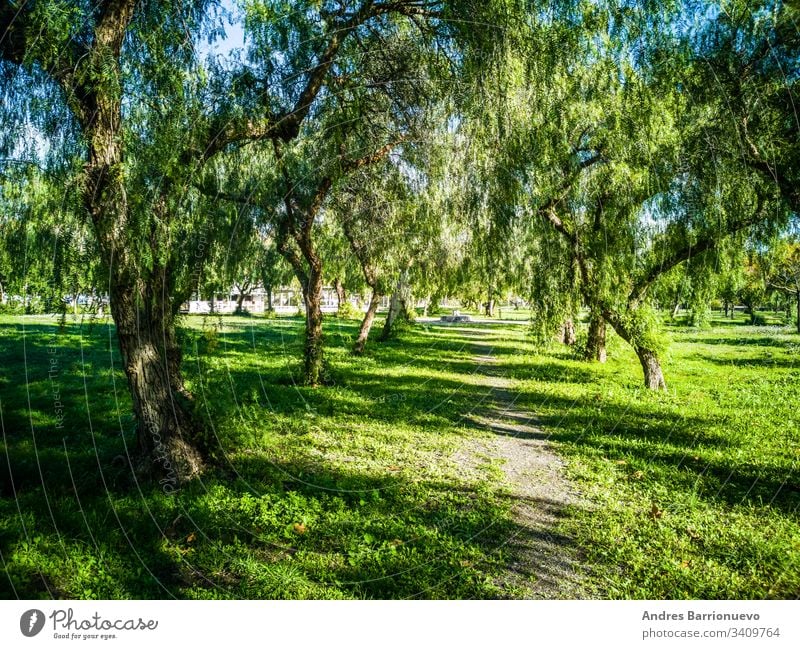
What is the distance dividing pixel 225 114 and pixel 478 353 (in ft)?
35.8

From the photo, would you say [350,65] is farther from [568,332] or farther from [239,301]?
[568,332]

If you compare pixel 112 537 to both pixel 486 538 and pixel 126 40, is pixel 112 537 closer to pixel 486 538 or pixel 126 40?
pixel 486 538

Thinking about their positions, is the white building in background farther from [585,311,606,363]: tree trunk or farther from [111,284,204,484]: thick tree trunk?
[585,311,606,363]: tree trunk

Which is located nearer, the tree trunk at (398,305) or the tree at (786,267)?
the tree at (786,267)

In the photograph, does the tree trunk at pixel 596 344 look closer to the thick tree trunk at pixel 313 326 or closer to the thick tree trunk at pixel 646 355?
the thick tree trunk at pixel 646 355

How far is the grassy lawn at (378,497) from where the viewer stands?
10.3 ft

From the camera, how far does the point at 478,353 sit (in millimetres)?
14305

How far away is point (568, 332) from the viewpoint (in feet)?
44.1

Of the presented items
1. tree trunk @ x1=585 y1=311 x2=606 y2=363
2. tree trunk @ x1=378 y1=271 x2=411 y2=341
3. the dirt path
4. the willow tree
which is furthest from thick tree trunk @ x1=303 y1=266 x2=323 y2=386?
tree trunk @ x1=585 y1=311 x2=606 y2=363

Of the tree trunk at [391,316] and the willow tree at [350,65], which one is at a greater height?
the willow tree at [350,65]

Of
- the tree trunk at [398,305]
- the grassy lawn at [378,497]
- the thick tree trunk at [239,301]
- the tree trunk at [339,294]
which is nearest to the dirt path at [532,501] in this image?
the grassy lawn at [378,497]

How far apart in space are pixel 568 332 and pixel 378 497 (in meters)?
10.4

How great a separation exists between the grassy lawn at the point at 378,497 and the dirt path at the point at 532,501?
135 millimetres

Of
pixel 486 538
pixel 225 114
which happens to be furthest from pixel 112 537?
pixel 225 114
